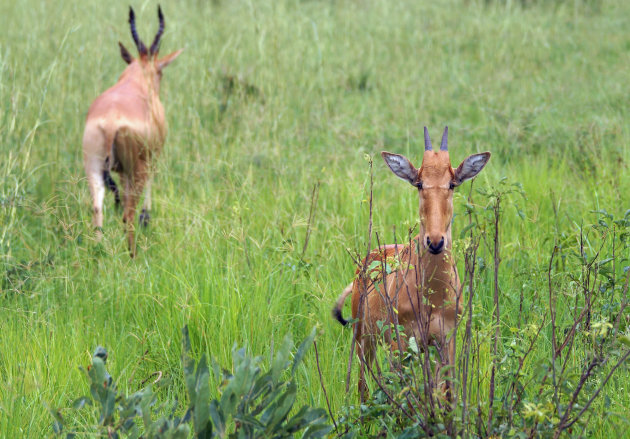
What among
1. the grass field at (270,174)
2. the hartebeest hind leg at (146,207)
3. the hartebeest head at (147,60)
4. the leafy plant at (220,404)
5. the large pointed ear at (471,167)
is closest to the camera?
the leafy plant at (220,404)

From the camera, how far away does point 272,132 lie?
6699mm

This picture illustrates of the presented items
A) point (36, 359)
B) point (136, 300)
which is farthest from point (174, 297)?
point (36, 359)

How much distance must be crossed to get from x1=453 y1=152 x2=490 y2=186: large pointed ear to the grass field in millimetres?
151

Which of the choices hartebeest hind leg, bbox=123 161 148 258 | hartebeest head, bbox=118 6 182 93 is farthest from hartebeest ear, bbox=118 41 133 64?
hartebeest hind leg, bbox=123 161 148 258

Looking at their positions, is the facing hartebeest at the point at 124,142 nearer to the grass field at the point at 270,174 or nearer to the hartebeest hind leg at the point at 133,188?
A: the hartebeest hind leg at the point at 133,188

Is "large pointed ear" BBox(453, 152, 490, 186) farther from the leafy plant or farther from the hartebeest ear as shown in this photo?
the hartebeest ear

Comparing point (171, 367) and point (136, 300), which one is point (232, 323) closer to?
point (171, 367)

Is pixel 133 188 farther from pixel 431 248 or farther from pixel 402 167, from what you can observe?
pixel 431 248

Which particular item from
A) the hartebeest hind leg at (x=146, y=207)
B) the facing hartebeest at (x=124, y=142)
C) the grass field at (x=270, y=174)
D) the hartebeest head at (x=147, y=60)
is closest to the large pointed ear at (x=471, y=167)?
the grass field at (x=270, y=174)

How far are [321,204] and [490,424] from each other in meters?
2.77

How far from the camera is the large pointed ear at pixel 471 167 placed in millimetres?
3195

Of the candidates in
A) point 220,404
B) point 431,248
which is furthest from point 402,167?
point 220,404

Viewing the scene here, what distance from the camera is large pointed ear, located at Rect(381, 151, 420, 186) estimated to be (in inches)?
127

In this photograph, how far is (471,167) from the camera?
323cm
